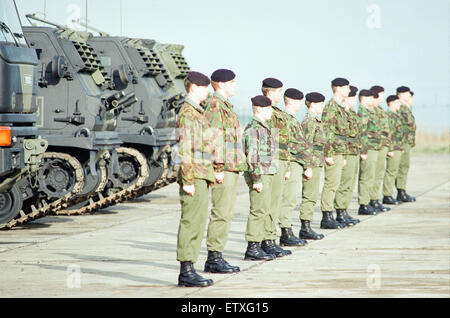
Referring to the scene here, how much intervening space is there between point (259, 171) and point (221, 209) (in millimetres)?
1152

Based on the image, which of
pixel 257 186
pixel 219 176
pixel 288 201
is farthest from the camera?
pixel 288 201

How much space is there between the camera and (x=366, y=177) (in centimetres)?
1812

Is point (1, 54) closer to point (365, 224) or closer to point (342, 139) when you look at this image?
point (342, 139)

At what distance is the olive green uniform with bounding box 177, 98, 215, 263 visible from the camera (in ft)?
32.6

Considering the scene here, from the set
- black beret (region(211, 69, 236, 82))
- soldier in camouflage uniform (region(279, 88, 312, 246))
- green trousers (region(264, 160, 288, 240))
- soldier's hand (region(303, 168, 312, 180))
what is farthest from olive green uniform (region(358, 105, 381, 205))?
black beret (region(211, 69, 236, 82))

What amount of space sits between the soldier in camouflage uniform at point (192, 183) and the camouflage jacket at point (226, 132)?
30 cm

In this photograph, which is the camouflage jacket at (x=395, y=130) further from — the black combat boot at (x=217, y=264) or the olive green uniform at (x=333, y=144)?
the black combat boot at (x=217, y=264)

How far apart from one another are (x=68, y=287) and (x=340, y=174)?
638 centimetres

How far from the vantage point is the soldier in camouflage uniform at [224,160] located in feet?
34.7

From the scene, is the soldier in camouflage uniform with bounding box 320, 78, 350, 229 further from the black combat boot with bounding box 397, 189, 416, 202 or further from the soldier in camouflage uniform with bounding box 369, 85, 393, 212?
the black combat boot with bounding box 397, 189, 416, 202

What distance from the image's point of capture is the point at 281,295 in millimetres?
9570

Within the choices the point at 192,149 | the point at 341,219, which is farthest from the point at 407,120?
the point at 192,149

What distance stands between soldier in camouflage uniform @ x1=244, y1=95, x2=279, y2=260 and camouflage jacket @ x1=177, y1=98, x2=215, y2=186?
59.8 inches

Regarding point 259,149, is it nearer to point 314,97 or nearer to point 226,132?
point 226,132
